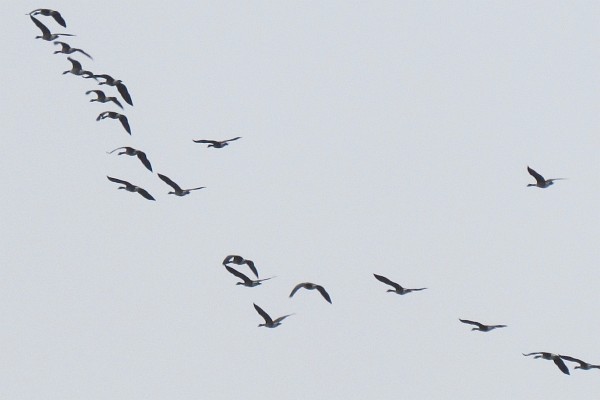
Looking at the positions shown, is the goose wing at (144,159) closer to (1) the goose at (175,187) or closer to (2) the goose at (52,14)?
(1) the goose at (175,187)

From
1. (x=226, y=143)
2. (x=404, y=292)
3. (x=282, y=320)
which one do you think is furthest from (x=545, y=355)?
(x=226, y=143)

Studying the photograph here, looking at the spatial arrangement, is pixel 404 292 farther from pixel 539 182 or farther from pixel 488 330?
pixel 539 182

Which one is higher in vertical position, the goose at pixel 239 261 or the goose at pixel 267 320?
the goose at pixel 239 261

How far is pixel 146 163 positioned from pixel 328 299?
12769 millimetres

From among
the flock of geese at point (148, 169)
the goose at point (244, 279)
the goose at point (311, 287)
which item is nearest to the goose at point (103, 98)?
the flock of geese at point (148, 169)

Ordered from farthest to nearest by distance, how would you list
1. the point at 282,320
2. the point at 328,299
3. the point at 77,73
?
the point at 77,73 < the point at 282,320 < the point at 328,299

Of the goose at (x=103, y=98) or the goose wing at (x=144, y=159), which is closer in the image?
the goose wing at (x=144, y=159)

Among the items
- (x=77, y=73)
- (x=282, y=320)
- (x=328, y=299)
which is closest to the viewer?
(x=328, y=299)

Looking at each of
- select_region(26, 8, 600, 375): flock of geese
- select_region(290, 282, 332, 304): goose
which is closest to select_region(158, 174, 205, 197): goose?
select_region(26, 8, 600, 375): flock of geese

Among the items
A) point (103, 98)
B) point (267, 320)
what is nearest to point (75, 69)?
point (103, 98)

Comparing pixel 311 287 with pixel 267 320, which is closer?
→ pixel 311 287

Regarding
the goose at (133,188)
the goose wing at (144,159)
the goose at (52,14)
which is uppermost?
the goose at (52,14)

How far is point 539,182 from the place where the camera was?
2418 inches

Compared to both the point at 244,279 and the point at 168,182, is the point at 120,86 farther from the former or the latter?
the point at 244,279
